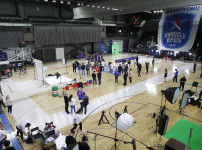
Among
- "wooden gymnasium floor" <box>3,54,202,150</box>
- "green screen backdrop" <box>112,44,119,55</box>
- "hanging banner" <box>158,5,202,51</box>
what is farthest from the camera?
"green screen backdrop" <box>112,44,119,55</box>

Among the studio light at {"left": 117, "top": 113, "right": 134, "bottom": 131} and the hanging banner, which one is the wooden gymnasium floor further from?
the hanging banner

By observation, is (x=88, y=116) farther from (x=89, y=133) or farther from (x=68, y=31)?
(x=68, y=31)

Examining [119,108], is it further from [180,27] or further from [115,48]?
[115,48]

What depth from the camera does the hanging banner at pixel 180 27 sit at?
10664 millimetres

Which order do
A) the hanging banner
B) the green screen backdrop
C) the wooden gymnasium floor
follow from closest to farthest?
the wooden gymnasium floor
the hanging banner
the green screen backdrop

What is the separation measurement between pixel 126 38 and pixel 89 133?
112 ft

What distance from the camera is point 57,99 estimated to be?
39.5 ft

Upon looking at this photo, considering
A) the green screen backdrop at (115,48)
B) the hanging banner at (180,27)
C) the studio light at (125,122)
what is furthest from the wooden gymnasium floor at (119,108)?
the green screen backdrop at (115,48)

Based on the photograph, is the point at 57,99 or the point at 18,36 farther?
the point at 18,36

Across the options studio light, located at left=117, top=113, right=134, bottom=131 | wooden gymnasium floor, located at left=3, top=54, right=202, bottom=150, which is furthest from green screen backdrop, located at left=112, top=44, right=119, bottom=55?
studio light, located at left=117, top=113, right=134, bottom=131

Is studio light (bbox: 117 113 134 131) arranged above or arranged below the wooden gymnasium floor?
above

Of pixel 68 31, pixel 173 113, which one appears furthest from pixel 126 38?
pixel 173 113

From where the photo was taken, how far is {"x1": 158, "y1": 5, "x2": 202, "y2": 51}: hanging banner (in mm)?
10664

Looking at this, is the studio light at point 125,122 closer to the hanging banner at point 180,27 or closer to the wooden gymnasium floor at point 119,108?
the wooden gymnasium floor at point 119,108
